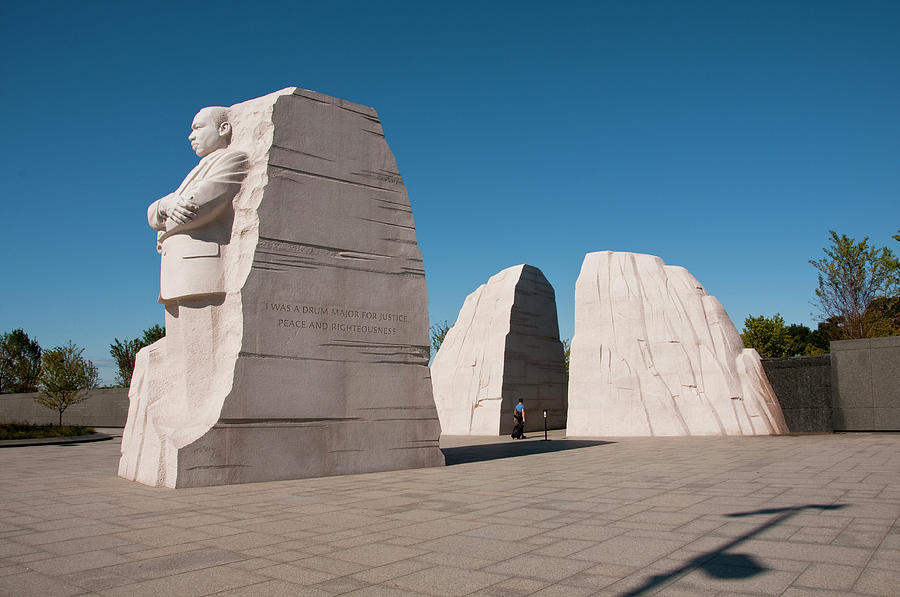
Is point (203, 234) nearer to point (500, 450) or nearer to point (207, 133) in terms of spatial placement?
point (207, 133)

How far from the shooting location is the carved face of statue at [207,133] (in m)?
10.1

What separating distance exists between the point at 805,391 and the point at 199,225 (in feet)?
54.9

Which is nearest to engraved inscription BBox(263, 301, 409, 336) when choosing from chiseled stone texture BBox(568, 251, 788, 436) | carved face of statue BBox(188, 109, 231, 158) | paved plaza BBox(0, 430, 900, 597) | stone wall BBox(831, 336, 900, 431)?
paved plaza BBox(0, 430, 900, 597)

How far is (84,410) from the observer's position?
3456 cm

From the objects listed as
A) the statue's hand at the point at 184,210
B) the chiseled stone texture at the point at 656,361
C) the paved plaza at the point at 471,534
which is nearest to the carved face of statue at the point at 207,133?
the statue's hand at the point at 184,210

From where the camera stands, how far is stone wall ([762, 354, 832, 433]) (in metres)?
18.3

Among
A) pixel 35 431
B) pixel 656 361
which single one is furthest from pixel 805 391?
pixel 35 431

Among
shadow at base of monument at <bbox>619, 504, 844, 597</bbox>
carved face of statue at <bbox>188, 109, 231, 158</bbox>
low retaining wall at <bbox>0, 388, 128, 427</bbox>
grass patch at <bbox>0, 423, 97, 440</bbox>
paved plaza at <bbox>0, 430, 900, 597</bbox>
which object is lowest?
shadow at base of monument at <bbox>619, 504, 844, 597</bbox>

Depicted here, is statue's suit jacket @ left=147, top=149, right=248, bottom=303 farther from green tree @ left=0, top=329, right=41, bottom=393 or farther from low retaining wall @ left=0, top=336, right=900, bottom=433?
green tree @ left=0, top=329, right=41, bottom=393

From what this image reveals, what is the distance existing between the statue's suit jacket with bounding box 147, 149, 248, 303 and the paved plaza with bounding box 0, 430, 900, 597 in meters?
2.79

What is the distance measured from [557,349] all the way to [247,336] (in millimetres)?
15945

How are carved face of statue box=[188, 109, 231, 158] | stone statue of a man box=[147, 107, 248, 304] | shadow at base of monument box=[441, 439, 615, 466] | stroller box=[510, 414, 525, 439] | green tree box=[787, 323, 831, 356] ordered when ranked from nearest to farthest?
stone statue of a man box=[147, 107, 248, 304]
carved face of statue box=[188, 109, 231, 158]
shadow at base of monument box=[441, 439, 615, 466]
stroller box=[510, 414, 525, 439]
green tree box=[787, 323, 831, 356]

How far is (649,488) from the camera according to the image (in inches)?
310

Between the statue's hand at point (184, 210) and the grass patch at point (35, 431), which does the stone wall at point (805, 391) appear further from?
the grass patch at point (35, 431)
